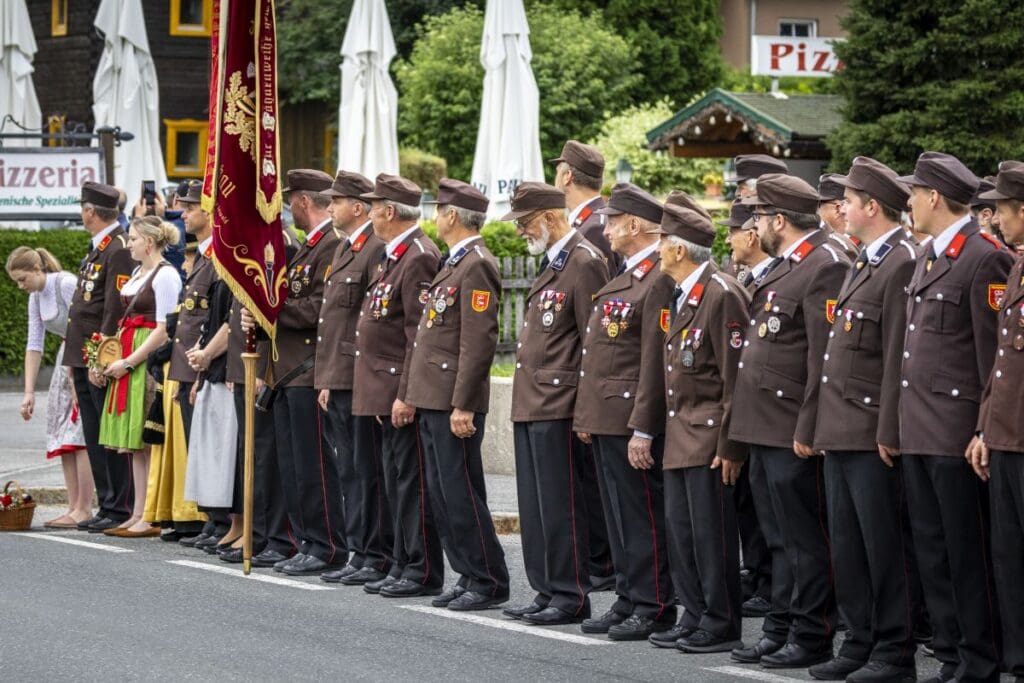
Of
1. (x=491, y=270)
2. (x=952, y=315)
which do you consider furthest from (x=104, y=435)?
(x=952, y=315)

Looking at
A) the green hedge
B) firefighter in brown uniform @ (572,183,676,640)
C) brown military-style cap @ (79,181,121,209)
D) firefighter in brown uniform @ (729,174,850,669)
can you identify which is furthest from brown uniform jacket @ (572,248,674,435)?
the green hedge

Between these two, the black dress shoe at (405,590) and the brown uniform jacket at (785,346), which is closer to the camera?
the brown uniform jacket at (785,346)

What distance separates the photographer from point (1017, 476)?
25.0ft

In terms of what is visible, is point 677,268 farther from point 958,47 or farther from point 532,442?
point 958,47

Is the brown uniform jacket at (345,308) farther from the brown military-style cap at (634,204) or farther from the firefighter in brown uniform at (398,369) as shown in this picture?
the brown military-style cap at (634,204)

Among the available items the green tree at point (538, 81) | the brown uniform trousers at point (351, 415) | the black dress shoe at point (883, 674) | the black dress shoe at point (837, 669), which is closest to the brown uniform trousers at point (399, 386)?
the brown uniform trousers at point (351, 415)

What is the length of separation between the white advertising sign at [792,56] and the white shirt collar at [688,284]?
86.9 ft

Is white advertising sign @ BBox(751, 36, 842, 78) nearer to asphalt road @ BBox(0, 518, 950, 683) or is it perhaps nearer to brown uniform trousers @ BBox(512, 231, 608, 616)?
asphalt road @ BBox(0, 518, 950, 683)

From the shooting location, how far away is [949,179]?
8094 millimetres

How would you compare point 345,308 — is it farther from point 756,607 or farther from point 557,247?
point 756,607

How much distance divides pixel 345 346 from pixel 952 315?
167 inches

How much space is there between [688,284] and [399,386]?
2177mm

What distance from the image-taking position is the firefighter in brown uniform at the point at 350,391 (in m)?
11.1

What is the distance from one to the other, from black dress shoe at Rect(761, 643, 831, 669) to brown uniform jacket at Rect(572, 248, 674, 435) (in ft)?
4.09
